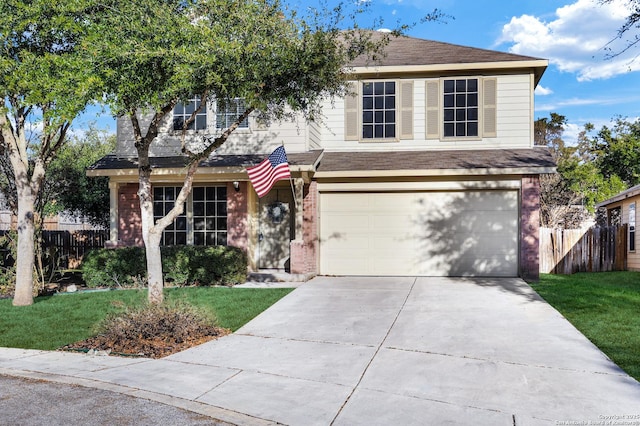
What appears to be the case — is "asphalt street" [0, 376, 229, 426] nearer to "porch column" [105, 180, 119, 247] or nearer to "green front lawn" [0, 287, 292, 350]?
"green front lawn" [0, 287, 292, 350]

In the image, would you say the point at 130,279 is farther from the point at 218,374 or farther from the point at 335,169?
the point at 218,374

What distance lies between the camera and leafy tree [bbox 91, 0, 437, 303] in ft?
27.3

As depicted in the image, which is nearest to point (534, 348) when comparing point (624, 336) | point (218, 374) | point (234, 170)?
point (624, 336)

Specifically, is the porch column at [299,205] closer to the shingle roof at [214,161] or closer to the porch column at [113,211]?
the shingle roof at [214,161]

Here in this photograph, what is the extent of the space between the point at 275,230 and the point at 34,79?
790 cm

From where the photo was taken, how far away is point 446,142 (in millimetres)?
15820

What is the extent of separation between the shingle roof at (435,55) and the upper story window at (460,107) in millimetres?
619

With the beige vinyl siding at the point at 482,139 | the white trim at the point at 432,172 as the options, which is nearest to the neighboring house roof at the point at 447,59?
the beige vinyl siding at the point at 482,139

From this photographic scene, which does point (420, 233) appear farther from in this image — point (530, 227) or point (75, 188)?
point (75, 188)

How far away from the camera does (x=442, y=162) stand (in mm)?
14586

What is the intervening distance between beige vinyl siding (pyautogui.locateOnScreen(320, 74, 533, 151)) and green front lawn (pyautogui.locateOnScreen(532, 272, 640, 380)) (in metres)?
3.92

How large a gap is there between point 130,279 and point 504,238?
30.5 ft

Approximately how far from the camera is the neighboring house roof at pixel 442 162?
548 inches

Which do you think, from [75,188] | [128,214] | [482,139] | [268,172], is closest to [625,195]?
[482,139]
